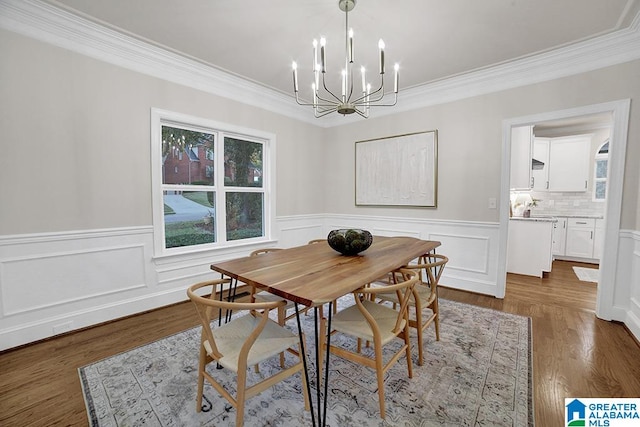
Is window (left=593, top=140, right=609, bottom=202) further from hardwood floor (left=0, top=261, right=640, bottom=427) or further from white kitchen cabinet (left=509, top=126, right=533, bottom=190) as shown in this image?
hardwood floor (left=0, top=261, right=640, bottom=427)

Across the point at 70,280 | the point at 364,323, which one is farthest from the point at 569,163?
the point at 70,280

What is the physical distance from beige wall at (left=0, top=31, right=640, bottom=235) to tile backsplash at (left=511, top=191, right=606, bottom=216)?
2.45 metres

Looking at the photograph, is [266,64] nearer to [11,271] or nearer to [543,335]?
[11,271]

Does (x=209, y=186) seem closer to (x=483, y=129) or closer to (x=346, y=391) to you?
(x=346, y=391)

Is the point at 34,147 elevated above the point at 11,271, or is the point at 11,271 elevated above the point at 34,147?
the point at 34,147

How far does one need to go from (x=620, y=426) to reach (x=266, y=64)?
3.88 metres

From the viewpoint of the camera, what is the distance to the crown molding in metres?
2.20

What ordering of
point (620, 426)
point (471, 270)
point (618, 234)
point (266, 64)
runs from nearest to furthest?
point (620, 426) → point (618, 234) → point (266, 64) → point (471, 270)

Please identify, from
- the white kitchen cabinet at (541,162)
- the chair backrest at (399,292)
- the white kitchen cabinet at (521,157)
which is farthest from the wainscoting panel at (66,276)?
the white kitchen cabinet at (541,162)

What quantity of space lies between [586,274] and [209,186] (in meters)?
5.81

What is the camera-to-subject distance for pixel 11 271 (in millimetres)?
2162

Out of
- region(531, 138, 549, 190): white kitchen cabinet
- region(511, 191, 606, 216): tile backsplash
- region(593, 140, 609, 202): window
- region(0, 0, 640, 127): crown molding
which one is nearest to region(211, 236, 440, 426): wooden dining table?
region(0, 0, 640, 127): crown molding

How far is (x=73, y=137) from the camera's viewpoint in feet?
7.82

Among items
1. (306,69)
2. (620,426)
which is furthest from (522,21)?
(620,426)
